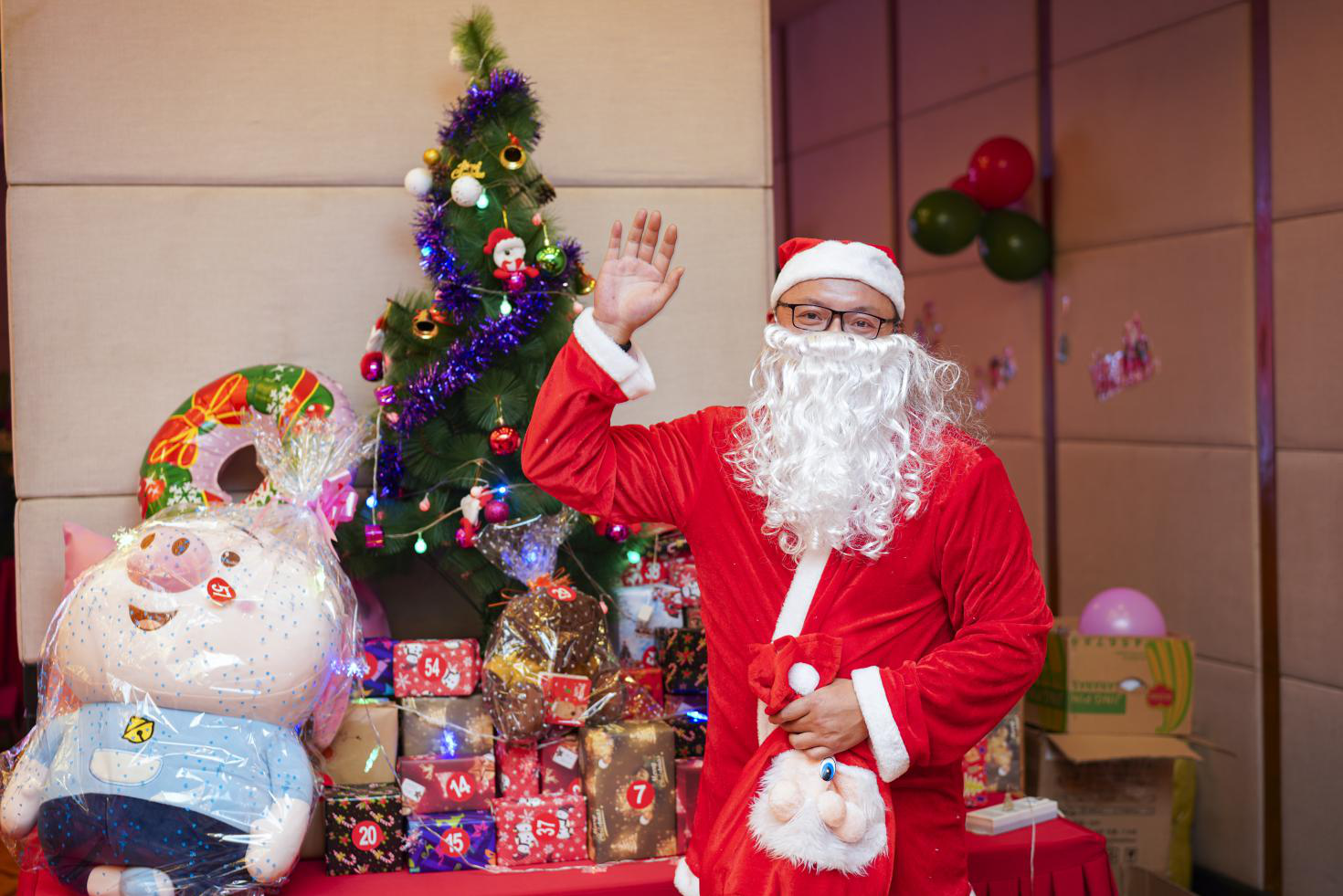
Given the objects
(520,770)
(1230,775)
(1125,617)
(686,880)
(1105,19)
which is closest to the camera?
(686,880)

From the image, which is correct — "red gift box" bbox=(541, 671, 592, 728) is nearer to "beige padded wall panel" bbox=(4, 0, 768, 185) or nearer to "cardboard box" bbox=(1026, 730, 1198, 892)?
"beige padded wall panel" bbox=(4, 0, 768, 185)

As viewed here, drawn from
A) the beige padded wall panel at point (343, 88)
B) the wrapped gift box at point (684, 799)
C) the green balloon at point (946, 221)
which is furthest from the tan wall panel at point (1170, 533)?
the wrapped gift box at point (684, 799)

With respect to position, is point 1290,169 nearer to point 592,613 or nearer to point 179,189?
point 592,613

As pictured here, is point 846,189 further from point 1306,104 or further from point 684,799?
point 684,799

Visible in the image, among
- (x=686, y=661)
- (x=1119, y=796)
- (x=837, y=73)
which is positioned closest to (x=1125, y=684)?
(x=1119, y=796)

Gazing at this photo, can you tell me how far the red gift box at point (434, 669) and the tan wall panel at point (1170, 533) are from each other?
103 inches

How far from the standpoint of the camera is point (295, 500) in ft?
7.30

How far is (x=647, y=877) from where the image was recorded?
2.18 meters

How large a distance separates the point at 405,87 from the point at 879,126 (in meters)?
3.60

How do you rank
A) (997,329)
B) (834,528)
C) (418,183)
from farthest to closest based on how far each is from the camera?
(997,329) → (418,183) → (834,528)

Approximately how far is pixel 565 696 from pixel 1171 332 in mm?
2739

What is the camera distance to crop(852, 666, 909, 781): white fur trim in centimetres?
168

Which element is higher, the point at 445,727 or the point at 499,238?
the point at 499,238

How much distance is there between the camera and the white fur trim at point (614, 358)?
177 centimetres
